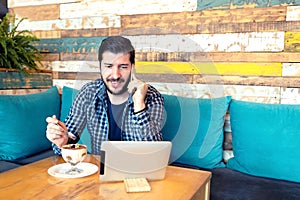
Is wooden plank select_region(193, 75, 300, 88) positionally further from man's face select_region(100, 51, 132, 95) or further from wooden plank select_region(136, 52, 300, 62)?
man's face select_region(100, 51, 132, 95)

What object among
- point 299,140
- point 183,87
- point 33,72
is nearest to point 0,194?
point 183,87

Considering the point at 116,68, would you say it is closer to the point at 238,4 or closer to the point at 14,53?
the point at 238,4

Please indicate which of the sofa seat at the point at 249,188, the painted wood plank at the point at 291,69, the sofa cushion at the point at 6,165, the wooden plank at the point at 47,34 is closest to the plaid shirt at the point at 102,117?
the sofa seat at the point at 249,188

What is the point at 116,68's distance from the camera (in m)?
1.08

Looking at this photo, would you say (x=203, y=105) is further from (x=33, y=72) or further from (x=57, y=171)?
(x=33, y=72)

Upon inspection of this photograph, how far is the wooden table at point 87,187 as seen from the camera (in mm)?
918

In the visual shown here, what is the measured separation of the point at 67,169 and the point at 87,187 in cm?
19

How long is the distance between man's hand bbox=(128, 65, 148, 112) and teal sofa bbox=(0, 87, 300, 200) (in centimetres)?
24

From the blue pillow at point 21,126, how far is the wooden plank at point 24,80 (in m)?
0.24

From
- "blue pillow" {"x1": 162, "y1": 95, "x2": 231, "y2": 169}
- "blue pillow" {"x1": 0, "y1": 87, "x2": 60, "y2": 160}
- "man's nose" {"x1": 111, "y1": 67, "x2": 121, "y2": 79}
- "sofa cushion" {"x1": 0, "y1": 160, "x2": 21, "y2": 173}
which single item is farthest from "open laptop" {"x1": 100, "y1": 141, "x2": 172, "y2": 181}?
"blue pillow" {"x1": 0, "y1": 87, "x2": 60, "y2": 160}

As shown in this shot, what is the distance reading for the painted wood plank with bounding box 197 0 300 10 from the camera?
6.20 feet

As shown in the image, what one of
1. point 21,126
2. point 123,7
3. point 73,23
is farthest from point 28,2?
point 21,126

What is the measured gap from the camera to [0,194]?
905 mm

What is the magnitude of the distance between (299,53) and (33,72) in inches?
78.8
